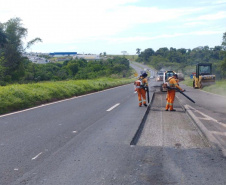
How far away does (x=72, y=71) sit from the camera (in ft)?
214

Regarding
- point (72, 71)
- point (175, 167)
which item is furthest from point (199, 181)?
point (72, 71)

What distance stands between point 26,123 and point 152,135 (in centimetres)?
426

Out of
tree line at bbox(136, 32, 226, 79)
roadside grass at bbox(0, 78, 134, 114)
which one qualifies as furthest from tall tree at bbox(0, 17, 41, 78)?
tree line at bbox(136, 32, 226, 79)

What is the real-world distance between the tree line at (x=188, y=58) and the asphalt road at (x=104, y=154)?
42898 millimetres

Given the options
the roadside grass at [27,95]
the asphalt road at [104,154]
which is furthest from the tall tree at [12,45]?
the asphalt road at [104,154]

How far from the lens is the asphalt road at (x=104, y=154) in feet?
17.2

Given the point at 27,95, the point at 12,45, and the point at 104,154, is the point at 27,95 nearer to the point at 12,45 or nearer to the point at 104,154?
the point at 104,154

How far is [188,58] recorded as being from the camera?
10319cm

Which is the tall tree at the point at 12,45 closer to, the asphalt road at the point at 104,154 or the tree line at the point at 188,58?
the tree line at the point at 188,58

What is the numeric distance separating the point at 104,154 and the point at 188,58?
100182 millimetres

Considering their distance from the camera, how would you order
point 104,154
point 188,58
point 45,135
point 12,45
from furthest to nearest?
point 188,58 < point 12,45 < point 45,135 < point 104,154

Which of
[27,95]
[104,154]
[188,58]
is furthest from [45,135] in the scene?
[188,58]

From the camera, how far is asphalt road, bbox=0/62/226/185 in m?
5.25

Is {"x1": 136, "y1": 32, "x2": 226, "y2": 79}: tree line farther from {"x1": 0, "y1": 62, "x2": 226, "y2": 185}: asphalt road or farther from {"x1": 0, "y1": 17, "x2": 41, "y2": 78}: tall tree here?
{"x1": 0, "y1": 62, "x2": 226, "y2": 185}: asphalt road
